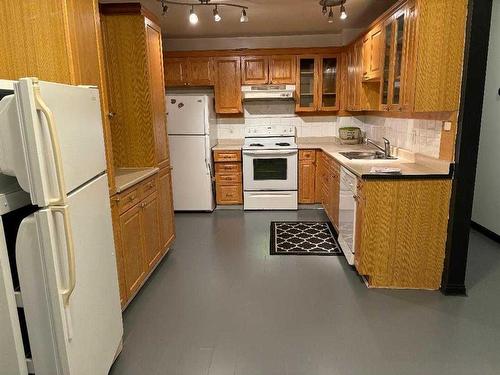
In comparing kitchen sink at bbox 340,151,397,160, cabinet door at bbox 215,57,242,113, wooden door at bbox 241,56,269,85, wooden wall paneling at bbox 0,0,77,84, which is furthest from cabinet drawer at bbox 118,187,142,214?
wooden door at bbox 241,56,269,85

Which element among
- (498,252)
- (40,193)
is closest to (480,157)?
(498,252)

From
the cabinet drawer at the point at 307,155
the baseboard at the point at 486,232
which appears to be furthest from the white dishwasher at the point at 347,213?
the baseboard at the point at 486,232

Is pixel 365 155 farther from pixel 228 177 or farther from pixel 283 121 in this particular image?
pixel 228 177

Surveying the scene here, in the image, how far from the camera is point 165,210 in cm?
342

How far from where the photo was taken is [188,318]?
248 centimetres

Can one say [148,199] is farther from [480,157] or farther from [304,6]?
[480,157]

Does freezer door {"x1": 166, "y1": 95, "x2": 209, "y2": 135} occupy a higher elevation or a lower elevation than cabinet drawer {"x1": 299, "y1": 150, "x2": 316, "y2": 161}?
higher

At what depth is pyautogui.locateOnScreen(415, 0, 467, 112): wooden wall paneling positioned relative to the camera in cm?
246

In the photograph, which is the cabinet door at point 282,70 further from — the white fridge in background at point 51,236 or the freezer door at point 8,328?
the freezer door at point 8,328

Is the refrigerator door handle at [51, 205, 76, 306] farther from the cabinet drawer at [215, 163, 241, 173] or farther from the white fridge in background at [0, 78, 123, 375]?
the cabinet drawer at [215, 163, 241, 173]

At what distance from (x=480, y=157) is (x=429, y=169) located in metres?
1.53

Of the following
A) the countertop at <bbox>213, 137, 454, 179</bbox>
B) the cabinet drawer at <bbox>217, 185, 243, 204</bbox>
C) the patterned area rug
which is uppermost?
the countertop at <bbox>213, 137, 454, 179</bbox>

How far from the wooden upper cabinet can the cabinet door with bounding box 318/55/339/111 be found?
1584mm

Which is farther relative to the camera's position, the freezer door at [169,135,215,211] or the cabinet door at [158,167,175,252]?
the freezer door at [169,135,215,211]
